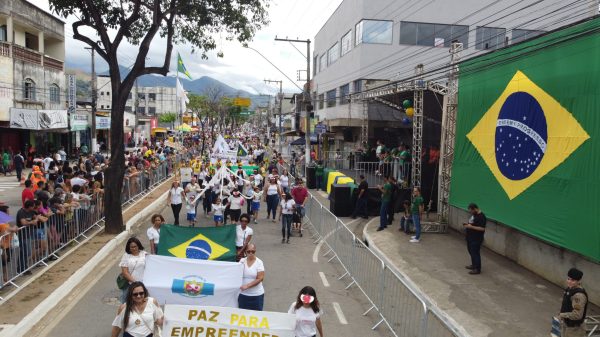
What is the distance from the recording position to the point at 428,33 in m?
32.0

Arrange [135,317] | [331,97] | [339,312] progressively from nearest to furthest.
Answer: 1. [135,317]
2. [339,312]
3. [331,97]

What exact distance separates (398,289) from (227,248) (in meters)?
3.33

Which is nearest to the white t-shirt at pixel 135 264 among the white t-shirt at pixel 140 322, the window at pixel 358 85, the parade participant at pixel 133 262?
the parade participant at pixel 133 262

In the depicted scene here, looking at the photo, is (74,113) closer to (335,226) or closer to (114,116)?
(114,116)

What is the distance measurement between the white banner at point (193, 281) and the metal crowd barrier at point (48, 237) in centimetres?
295

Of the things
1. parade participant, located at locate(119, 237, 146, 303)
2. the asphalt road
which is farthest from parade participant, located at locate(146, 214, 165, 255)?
parade participant, located at locate(119, 237, 146, 303)

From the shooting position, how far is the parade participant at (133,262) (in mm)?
7117

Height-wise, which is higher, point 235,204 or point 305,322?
point 235,204

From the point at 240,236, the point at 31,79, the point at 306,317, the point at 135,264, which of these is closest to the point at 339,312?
the point at 240,236

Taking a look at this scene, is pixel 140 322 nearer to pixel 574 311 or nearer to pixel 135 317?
pixel 135 317

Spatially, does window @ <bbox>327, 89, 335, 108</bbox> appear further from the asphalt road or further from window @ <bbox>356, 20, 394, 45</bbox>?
the asphalt road

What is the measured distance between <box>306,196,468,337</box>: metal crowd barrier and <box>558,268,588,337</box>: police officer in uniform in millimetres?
1399

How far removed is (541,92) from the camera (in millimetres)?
10703

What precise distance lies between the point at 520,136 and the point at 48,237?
11033 mm
